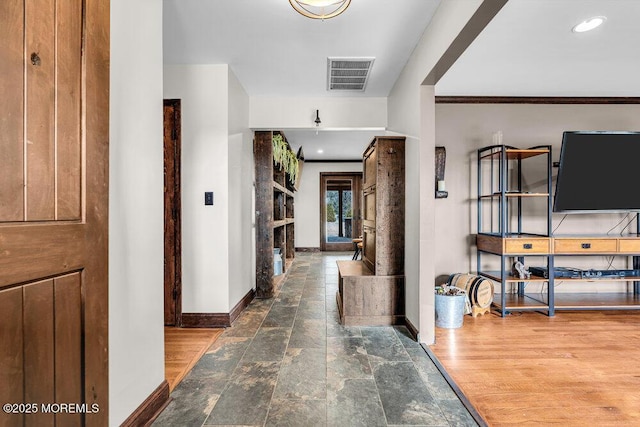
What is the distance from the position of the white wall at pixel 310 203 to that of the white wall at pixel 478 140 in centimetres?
473

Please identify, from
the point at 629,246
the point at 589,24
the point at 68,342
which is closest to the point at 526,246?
the point at 629,246

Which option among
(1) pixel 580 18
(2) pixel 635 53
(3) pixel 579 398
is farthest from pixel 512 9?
(3) pixel 579 398

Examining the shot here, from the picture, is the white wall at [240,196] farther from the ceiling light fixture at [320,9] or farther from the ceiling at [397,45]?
the ceiling light fixture at [320,9]

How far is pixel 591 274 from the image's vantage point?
3.65 m

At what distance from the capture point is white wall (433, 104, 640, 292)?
13.2 feet

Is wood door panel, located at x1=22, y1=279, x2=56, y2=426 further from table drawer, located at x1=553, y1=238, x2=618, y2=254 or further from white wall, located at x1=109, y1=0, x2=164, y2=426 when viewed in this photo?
table drawer, located at x1=553, y1=238, x2=618, y2=254

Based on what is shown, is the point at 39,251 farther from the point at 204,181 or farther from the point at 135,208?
the point at 204,181

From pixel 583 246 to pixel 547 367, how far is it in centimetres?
Result: 182

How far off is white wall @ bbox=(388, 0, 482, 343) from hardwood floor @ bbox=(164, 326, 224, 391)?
70.6 inches

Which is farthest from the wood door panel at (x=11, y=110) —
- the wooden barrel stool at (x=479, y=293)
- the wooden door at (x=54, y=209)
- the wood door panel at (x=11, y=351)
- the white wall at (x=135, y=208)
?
the wooden barrel stool at (x=479, y=293)

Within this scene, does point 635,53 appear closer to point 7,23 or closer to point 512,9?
point 512,9

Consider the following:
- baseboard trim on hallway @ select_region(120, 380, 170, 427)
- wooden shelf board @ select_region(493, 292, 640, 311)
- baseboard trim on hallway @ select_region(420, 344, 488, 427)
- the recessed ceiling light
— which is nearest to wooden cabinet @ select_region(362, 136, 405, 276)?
baseboard trim on hallway @ select_region(420, 344, 488, 427)

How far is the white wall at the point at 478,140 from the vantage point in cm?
403

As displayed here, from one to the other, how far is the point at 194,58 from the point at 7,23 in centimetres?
232
